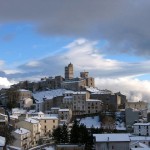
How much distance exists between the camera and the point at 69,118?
10538cm

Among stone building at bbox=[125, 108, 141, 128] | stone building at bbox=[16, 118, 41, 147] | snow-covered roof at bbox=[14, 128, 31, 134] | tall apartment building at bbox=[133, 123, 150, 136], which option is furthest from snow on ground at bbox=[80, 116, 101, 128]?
snow-covered roof at bbox=[14, 128, 31, 134]

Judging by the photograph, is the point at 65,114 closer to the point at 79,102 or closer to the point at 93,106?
the point at 93,106

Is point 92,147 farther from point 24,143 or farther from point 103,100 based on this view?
point 103,100

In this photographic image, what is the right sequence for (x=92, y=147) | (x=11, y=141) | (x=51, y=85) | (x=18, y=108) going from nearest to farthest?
(x=92, y=147) < (x=11, y=141) < (x=18, y=108) < (x=51, y=85)

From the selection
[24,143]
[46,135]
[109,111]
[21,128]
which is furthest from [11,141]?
[109,111]

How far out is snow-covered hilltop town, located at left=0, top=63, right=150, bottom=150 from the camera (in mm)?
67938

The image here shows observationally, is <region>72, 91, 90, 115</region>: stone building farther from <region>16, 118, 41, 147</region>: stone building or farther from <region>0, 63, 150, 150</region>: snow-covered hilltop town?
<region>16, 118, 41, 147</region>: stone building

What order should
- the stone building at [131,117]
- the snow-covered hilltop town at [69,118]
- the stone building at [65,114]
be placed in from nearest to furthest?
the snow-covered hilltop town at [69,118], the stone building at [131,117], the stone building at [65,114]

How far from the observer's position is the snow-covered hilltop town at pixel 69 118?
223ft

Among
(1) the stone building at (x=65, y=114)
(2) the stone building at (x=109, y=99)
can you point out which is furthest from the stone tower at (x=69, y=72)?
(1) the stone building at (x=65, y=114)

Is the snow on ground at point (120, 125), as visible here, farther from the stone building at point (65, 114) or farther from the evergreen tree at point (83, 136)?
the evergreen tree at point (83, 136)

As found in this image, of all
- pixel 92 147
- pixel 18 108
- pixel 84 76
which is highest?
pixel 84 76

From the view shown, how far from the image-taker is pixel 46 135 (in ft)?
292

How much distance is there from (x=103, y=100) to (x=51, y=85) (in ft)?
104
